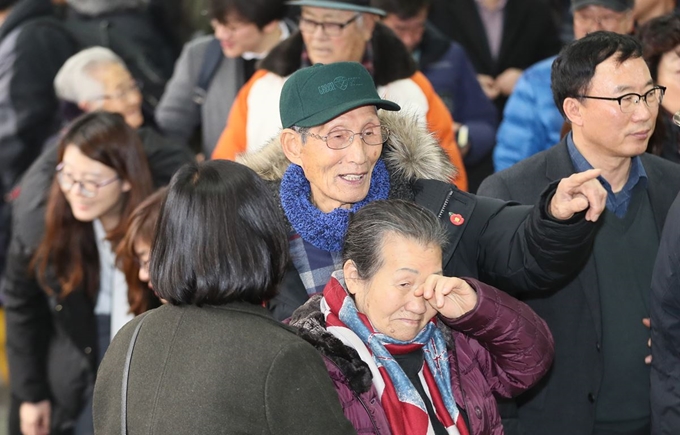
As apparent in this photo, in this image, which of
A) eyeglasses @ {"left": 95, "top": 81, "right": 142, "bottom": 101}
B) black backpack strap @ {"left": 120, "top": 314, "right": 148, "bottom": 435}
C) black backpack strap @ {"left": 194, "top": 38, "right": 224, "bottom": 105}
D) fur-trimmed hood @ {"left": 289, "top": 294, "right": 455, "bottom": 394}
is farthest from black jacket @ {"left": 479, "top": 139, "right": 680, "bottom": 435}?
eyeglasses @ {"left": 95, "top": 81, "right": 142, "bottom": 101}

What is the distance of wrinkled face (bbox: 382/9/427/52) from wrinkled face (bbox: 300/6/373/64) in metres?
0.77

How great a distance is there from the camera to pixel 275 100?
4602 mm

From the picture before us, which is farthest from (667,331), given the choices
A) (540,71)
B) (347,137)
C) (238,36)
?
(238,36)

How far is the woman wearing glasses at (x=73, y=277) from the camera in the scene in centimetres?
452

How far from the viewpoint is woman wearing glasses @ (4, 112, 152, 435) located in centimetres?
452

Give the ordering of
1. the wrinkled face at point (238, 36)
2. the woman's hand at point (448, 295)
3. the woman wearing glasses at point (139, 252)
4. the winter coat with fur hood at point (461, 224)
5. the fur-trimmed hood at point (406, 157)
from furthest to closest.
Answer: the wrinkled face at point (238, 36) < the woman wearing glasses at point (139, 252) < the fur-trimmed hood at point (406, 157) < the winter coat with fur hood at point (461, 224) < the woman's hand at point (448, 295)

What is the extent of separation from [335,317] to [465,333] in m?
0.34

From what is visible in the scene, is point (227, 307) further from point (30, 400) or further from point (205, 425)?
point (30, 400)

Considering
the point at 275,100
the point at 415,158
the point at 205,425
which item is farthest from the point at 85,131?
the point at 205,425

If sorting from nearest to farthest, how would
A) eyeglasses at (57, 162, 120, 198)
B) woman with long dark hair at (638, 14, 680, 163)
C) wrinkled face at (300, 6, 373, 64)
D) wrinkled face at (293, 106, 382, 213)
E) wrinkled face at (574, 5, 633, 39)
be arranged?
wrinkled face at (293, 106, 382, 213) < woman with long dark hair at (638, 14, 680, 163) < eyeglasses at (57, 162, 120, 198) < wrinkled face at (300, 6, 373, 64) < wrinkled face at (574, 5, 633, 39)

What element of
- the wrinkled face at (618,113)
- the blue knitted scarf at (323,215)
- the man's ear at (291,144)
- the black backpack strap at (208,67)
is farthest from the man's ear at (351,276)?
the black backpack strap at (208,67)

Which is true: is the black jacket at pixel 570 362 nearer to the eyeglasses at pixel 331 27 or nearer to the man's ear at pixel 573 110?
the man's ear at pixel 573 110

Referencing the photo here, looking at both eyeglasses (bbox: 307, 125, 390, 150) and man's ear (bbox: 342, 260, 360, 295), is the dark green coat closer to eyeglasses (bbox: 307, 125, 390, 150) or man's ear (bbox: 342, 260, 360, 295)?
man's ear (bbox: 342, 260, 360, 295)

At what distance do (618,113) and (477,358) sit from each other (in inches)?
42.8
